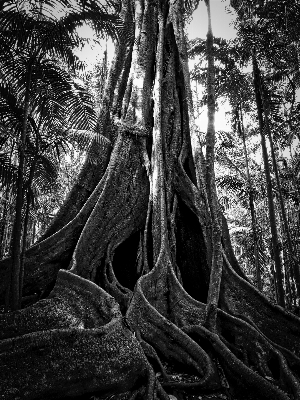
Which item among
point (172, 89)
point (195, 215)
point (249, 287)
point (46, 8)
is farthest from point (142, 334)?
point (172, 89)

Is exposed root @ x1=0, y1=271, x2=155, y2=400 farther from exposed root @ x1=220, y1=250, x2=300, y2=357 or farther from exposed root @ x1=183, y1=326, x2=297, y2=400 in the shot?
exposed root @ x1=220, y1=250, x2=300, y2=357

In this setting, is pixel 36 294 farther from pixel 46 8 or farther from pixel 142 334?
pixel 46 8

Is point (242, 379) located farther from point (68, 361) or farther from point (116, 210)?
point (116, 210)

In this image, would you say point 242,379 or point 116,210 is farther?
point 116,210

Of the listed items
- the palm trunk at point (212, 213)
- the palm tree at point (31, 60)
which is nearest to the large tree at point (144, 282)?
the palm trunk at point (212, 213)

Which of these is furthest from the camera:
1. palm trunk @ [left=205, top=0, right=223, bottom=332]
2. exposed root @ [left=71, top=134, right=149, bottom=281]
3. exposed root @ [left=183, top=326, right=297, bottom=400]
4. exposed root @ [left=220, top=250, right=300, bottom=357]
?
exposed root @ [left=71, top=134, right=149, bottom=281]

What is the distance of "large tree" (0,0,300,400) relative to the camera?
5.19 feet

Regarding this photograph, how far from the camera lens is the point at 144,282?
2.72 meters

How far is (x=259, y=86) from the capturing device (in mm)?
5793

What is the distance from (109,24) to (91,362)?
141 inches

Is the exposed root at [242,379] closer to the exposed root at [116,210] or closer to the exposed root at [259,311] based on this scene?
the exposed root at [259,311]

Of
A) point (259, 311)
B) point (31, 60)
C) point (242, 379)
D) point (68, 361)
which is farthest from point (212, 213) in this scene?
point (31, 60)

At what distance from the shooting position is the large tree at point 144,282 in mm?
1581

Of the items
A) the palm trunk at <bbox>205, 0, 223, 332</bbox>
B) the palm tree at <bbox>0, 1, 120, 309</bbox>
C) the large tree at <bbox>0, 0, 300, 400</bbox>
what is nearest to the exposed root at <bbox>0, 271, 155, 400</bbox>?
the large tree at <bbox>0, 0, 300, 400</bbox>
